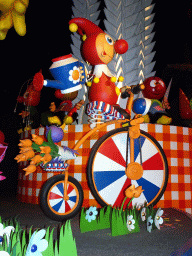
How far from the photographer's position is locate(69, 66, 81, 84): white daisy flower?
1.68 m

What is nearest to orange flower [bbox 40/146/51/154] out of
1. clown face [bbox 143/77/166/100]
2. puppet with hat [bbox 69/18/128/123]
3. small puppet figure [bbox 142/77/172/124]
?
puppet with hat [bbox 69/18/128/123]

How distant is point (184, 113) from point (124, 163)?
3.23 feet

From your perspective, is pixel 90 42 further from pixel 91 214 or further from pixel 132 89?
pixel 91 214

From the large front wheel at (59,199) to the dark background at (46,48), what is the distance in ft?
6.35

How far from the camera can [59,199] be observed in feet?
4.84

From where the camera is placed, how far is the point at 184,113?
2428mm

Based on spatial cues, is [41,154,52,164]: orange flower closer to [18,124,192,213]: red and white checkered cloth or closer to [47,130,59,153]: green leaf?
[47,130,59,153]: green leaf

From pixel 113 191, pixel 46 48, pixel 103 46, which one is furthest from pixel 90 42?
pixel 46 48

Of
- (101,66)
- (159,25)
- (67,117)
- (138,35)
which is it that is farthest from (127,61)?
(159,25)

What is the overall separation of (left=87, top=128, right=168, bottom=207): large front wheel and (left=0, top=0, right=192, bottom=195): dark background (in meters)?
1.35

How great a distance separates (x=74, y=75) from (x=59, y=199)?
82cm

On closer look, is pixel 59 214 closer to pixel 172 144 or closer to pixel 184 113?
pixel 172 144

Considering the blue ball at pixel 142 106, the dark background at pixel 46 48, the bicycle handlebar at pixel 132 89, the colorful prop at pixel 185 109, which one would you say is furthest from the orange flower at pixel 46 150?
the dark background at pixel 46 48

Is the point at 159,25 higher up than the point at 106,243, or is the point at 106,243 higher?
the point at 159,25
